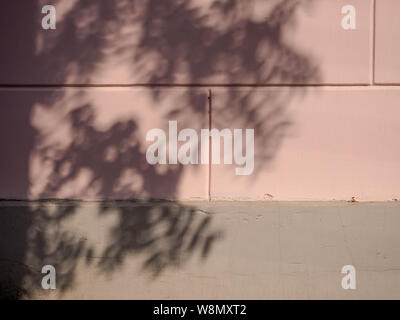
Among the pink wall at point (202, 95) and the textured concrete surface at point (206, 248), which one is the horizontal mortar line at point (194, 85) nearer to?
the pink wall at point (202, 95)

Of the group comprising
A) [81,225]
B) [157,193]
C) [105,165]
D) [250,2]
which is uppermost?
[250,2]

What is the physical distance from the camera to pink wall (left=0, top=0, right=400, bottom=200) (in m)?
3.63

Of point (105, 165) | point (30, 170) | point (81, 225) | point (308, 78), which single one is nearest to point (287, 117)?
point (308, 78)

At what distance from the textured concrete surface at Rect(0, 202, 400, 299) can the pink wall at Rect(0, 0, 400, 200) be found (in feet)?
0.65

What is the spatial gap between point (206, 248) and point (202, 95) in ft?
4.38

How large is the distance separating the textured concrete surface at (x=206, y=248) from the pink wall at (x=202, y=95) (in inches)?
7.7

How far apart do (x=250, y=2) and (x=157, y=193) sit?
1.86 meters

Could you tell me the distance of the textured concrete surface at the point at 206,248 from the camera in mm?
3576

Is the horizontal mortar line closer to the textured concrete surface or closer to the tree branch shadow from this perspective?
the tree branch shadow

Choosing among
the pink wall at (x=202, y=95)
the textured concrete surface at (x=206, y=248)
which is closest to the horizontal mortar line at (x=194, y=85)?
the pink wall at (x=202, y=95)

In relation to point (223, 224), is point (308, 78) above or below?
above

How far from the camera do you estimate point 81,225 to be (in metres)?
3.60

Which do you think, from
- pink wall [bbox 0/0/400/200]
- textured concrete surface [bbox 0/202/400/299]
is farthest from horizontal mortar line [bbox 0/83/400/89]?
textured concrete surface [bbox 0/202/400/299]

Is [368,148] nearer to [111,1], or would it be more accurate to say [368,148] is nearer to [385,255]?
[385,255]
